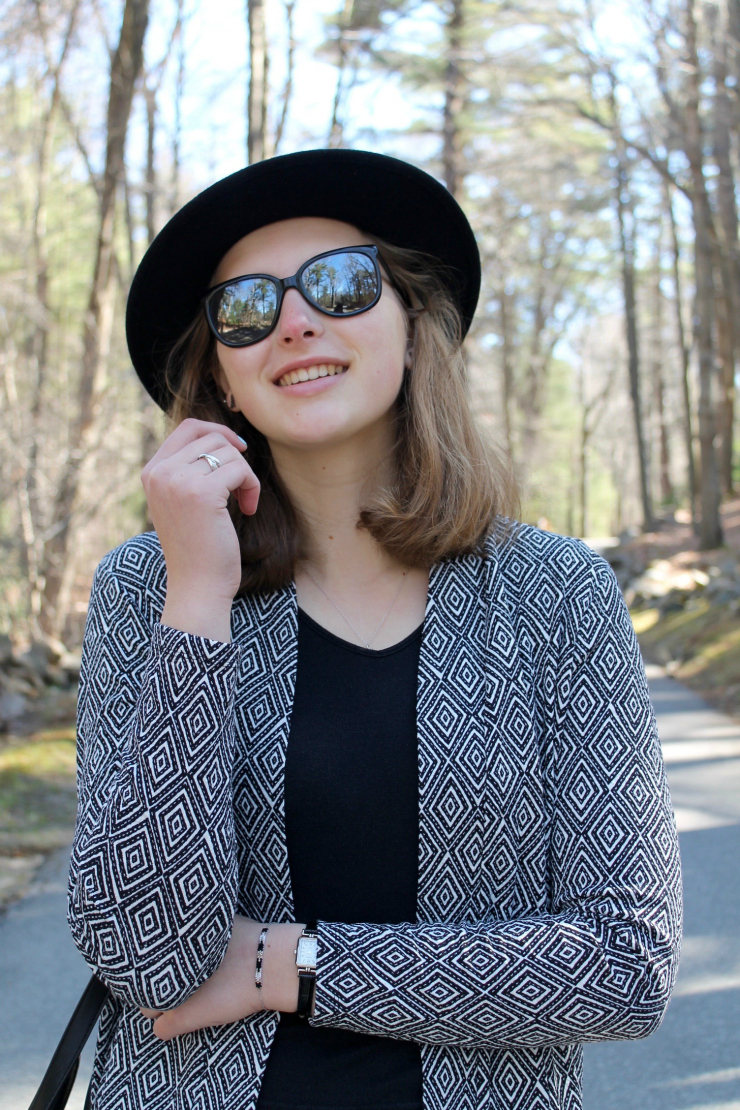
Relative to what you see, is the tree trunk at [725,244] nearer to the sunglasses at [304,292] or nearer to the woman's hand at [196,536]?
the sunglasses at [304,292]

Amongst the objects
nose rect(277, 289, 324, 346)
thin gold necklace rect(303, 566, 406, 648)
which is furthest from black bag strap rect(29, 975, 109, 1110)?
nose rect(277, 289, 324, 346)

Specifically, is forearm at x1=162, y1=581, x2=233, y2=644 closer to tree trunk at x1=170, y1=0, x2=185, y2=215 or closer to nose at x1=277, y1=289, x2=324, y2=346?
nose at x1=277, y1=289, x2=324, y2=346

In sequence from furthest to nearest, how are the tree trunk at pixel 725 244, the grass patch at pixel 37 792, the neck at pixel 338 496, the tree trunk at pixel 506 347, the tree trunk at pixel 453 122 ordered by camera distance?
the tree trunk at pixel 506 347
the tree trunk at pixel 453 122
the tree trunk at pixel 725 244
the grass patch at pixel 37 792
the neck at pixel 338 496

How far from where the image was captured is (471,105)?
17.9 m

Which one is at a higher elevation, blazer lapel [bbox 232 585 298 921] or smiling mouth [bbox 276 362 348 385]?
smiling mouth [bbox 276 362 348 385]

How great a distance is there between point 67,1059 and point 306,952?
385 millimetres

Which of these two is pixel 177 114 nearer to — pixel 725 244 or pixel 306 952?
pixel 725 244

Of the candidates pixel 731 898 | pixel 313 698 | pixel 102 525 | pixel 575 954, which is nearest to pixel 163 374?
pixel 313 698

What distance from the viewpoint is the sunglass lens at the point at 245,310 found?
1.76 meters

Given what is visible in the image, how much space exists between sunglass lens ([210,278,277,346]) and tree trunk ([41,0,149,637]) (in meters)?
7.91

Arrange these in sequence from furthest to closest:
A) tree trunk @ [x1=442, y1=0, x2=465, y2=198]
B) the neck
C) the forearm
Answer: tree trunk @ [x1=442, y1=0, x2=465, y2=198] < the neck < the forearm

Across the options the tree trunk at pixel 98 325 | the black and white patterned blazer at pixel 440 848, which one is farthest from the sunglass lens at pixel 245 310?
the tree trunk at pixel 98 325

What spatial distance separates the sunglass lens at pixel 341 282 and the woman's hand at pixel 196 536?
0.37 m

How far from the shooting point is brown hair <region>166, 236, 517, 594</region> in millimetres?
1809
